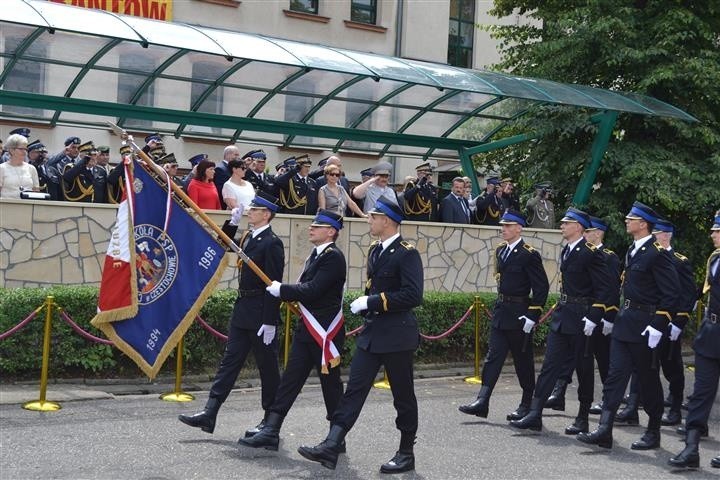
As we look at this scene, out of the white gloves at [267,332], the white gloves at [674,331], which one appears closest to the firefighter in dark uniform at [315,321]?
the white gloves at [267,332]

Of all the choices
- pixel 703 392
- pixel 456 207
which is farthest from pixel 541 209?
pixel 703 392

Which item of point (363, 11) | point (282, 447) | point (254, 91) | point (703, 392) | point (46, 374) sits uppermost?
point (363, 11)

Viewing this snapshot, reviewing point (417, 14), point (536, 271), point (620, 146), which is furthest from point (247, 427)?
point (417, 14)

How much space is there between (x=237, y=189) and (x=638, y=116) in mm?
8628

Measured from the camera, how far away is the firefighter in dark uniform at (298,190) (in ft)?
45.0

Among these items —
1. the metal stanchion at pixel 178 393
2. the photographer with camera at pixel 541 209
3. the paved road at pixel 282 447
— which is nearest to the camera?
the paved road at pixel 282 447

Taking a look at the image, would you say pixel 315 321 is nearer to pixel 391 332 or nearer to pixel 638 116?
pixel 391 332

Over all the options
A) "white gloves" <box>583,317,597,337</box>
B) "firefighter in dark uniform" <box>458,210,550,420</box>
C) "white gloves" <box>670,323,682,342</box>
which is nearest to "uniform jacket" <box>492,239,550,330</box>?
"firefighter in dark uniform" <box>458,210,550,420</box>

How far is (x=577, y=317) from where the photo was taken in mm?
9750

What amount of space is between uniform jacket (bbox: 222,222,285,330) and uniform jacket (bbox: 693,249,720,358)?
3.46 m

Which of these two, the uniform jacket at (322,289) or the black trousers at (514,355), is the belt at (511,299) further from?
the uniform jacket at (322,289)

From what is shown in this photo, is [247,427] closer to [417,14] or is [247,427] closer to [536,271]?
[536,271]

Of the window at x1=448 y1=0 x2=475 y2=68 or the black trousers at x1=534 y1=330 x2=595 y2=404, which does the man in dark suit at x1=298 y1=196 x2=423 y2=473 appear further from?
the window at x1=448 y1=0 x2=475 y2=68

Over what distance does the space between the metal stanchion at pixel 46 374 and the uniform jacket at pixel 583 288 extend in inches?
180
